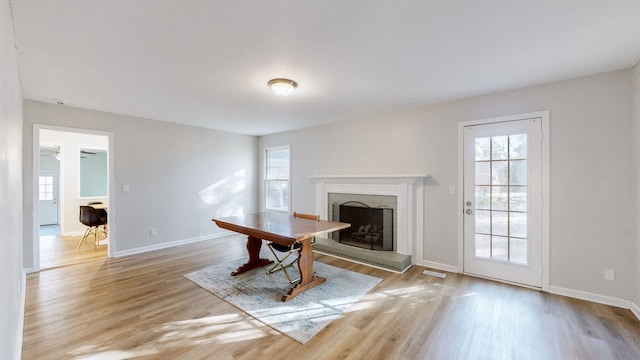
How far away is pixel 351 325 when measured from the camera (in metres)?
2.40

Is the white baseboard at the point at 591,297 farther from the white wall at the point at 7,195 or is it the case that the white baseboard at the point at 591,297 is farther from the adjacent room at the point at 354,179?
the white wall at the point at 7,195

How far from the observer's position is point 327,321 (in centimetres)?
246

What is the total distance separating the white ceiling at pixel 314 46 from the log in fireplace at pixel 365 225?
187 cm

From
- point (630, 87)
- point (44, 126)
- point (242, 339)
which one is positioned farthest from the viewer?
point (44, 126)

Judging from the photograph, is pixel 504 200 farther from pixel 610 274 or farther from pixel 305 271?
pixel 305 271

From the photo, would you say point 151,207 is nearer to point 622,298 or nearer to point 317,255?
point 317,255

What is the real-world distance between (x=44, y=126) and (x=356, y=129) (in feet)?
14.9

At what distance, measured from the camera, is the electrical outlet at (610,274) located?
2732 millimetres

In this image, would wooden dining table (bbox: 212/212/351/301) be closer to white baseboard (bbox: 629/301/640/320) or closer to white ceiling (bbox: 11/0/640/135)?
white ceiling (bbox: 11/0/640/135)

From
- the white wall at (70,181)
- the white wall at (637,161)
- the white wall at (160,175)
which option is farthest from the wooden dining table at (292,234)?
the white wall at (70,181)

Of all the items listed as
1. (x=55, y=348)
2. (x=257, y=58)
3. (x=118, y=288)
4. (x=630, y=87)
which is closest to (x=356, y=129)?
(x=257, y=58)

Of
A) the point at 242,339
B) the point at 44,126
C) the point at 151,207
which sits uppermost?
the point at 44,126

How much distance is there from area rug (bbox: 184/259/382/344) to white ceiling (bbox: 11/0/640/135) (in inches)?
90.9

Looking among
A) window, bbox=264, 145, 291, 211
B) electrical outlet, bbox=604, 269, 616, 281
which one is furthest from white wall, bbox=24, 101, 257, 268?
electrical outlet, bbox=604, 269, 616, 281
